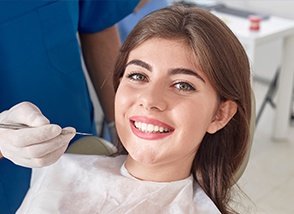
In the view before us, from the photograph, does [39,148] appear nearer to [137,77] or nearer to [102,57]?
[137,77]

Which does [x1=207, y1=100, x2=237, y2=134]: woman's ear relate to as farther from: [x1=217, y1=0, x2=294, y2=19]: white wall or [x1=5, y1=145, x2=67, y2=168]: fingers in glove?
[x1=217, y1=0, x2=294, y2=19]: white wall

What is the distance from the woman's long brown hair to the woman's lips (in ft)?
0.48

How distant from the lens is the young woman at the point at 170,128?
40.6 inches

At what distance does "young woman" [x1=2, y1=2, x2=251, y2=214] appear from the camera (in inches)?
40.6

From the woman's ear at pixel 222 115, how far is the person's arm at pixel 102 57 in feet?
1.23

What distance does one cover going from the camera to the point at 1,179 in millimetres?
1158

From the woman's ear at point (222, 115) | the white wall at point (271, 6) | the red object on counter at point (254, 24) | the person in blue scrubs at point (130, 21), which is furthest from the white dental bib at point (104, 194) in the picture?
the white wall at point (271, 6)

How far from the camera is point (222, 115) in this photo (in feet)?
3.71

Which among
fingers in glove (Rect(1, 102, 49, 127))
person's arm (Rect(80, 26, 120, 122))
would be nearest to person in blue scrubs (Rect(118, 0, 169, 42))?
person's arm (Rect(80, 26, 120, 122))

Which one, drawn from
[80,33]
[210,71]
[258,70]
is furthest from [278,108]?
[210,71]

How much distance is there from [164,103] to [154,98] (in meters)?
0.02

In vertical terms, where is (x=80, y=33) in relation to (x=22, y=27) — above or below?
below

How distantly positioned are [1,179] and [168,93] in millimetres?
459

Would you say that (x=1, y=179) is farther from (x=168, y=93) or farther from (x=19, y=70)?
(x=168, y=93)
